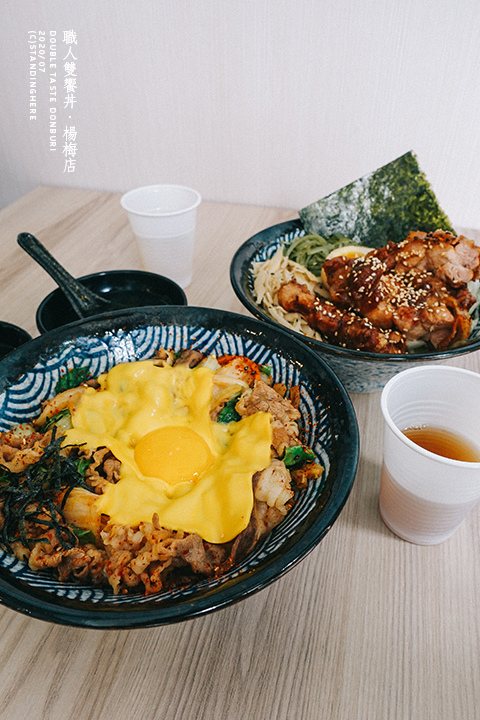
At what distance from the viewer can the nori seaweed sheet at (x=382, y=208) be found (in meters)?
2.12

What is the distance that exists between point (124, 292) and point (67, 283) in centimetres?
27

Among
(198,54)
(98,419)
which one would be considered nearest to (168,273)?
(98,419)

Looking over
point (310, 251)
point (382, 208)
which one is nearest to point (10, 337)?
point (310, 251)

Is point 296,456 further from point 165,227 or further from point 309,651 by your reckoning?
point 165,227

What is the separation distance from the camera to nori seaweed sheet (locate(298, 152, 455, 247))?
83.3 inches

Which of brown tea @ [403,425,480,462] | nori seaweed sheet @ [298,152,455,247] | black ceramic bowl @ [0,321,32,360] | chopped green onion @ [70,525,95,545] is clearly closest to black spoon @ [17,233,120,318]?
black ceramic bowl @ [0,321,32,360]

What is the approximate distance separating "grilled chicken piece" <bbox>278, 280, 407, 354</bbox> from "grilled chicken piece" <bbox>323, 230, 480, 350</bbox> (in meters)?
0.06

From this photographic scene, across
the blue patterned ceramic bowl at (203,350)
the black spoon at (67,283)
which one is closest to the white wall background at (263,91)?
the black spoon at (67,283)

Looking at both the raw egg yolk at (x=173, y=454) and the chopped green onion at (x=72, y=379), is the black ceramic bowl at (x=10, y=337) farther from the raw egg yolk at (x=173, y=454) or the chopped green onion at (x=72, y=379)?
the raw egg yolk at (x=173, y=454)

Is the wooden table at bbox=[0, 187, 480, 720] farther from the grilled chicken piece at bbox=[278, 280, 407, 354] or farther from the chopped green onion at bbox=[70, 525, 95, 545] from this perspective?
the grilled chicken piece at bbox=[278, 280, 407, 354]

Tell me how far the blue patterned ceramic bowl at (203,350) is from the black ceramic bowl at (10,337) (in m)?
0.26

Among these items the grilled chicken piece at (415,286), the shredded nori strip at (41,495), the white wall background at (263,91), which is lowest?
the shredded nori strip at (41,495)

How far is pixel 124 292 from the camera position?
6.31ft

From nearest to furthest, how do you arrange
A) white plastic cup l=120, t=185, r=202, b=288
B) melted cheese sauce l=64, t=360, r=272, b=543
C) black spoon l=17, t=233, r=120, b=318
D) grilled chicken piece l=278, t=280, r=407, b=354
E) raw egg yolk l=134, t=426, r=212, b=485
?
melted cheese sauce l=64, t=360, r=272, b=543
raw egg yolk l=134, t=426, r=212, b=485
grilled chicken piece l=278, t=280, r=407, b=354
black spoon l=17, t=233, r=120, b=318
white plastic cup l=120, t=185, r=202, b=288
